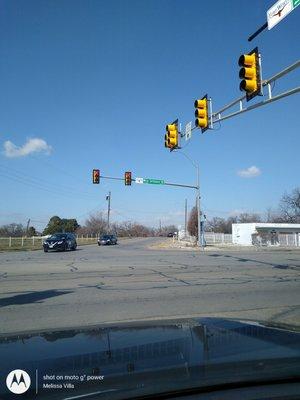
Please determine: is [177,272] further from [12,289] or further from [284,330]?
[284,330]

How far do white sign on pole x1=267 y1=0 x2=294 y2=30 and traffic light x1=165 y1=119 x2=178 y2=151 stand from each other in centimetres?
837

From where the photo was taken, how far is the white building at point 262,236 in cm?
5291

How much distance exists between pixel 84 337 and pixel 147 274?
1302 centimetres

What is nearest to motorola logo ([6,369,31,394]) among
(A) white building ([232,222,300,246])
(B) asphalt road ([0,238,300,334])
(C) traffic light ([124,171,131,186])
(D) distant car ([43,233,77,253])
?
(B) asphalt road ([0,238,300,334])

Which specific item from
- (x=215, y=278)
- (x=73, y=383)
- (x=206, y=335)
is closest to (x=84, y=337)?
(x=206, y=335)

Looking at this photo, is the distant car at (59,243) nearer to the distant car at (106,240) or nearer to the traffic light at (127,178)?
the traffic light at (127,178)

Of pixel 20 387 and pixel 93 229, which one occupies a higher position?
pixel 93 229

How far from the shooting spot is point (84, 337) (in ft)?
11.5

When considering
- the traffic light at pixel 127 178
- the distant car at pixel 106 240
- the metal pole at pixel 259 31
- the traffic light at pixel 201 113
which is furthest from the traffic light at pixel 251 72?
the distant car at pixel 106 240

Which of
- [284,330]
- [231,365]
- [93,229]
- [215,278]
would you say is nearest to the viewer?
[231,365]

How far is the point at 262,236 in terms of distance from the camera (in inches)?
2083

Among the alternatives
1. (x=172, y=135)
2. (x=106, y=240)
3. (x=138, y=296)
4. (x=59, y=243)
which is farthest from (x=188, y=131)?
(x=106, y=240)

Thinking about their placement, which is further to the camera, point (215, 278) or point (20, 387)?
point (215, 278)

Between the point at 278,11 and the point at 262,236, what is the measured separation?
44.1 metres
